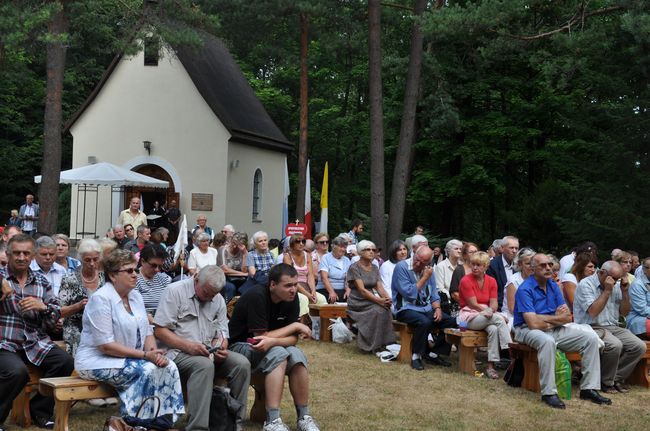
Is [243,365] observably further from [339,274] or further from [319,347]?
[339,274]

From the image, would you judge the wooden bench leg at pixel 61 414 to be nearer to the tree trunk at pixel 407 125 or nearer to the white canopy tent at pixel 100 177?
the tree trunk at pixel 407 125

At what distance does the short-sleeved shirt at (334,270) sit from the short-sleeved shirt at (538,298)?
4.97 m

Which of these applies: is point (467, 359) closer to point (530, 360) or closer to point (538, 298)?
point (530, 360)

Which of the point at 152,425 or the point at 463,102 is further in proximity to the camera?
the point at 463,102

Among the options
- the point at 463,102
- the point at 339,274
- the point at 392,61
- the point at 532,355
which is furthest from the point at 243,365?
the point at 463,102

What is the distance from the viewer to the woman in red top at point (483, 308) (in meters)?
10.1

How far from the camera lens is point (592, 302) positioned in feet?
30.8

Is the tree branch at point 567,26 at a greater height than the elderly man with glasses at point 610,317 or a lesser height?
greater

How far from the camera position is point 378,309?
1121 centimetres

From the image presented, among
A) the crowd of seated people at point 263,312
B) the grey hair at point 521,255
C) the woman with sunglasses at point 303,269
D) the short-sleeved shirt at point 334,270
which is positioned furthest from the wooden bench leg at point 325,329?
the grey hair at point 521,255

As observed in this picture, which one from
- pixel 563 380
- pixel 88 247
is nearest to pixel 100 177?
pixel 88 247

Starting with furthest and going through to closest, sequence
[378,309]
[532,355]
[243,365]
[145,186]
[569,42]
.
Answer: [145,186], [569,42], [378,309], [532,355], [243,365]

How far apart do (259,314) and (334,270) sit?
6.65m

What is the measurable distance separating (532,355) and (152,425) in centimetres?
458
